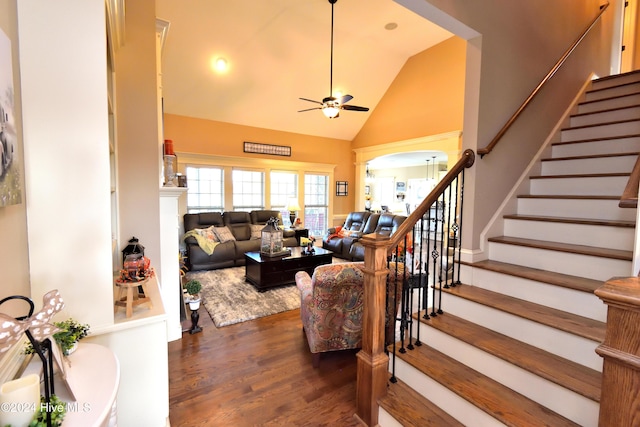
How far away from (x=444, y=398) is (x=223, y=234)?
16.8ft

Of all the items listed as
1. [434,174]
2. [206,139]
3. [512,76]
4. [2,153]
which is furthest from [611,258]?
[434,174]

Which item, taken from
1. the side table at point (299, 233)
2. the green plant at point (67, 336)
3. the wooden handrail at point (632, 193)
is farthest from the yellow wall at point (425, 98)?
the green plant at point (67, 336)

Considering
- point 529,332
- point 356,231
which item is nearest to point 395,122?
point 356,231

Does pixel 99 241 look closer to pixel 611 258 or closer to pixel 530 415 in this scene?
pixel 530 415

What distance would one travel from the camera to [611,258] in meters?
1.89

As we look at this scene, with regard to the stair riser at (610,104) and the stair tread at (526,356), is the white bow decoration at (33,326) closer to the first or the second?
the stair tread at (526,356)

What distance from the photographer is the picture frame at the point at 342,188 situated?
8524mm

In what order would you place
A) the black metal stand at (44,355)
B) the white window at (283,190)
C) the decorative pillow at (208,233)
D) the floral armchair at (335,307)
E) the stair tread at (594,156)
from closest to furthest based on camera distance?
the black metal stand at (44,355)
the floral armchair at (335,307)
the stair tread at (594,156)
the decorative pillow at (208,233)
the white window at (283,190)

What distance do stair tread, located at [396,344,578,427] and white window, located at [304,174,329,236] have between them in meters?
6.20

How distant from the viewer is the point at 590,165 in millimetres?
2705

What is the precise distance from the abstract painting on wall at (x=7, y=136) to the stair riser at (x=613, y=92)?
4923 mm

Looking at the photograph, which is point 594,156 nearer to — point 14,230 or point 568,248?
point 568,248

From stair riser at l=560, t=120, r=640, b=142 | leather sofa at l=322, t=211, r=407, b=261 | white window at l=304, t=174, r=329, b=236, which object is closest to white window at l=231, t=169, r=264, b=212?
white window at l=304, t=174, r=329, b=236

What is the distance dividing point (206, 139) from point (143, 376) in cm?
569
